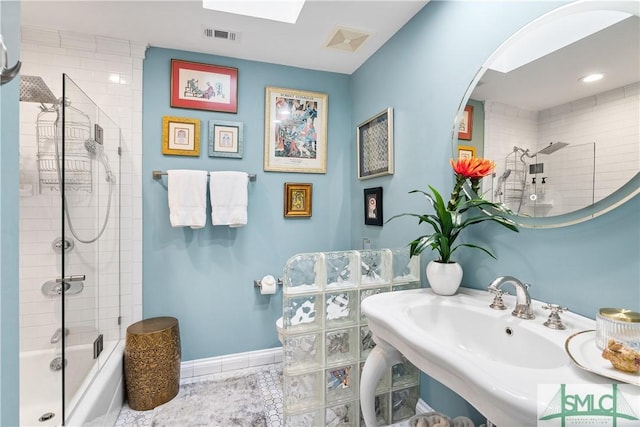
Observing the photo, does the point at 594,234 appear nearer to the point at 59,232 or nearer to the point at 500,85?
the point at 500,85

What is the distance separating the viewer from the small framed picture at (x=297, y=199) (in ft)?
7.75

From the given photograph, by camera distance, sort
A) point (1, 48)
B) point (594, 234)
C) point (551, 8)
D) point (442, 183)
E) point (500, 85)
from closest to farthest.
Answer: point (1, 48)
point (594, 234)
point (551, 8)
point (500, 85)
point (442, 183)

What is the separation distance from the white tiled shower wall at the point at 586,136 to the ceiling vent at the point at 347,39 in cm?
111

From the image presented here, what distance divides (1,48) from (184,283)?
1800 millimetres

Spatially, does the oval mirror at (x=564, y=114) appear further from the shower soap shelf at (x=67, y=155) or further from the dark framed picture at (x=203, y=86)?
the shower soap shelf at (x=67, y=155)

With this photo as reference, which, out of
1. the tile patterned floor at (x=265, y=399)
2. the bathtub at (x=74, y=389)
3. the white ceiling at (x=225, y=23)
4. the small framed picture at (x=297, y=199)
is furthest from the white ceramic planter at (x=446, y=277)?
the bathtub at (x=74, y=389)

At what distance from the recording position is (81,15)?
5.75 ft

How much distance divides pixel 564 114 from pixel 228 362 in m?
2.39

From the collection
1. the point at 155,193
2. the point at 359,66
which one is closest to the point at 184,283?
the point at 155,193

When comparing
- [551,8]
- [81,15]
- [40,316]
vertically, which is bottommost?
[40,316]

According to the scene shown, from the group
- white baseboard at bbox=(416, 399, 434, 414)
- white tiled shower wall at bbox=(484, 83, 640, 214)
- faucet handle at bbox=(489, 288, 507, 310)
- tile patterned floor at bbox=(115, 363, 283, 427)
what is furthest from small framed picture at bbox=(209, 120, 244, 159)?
white baseboard at bbox=(416, 399, 434, 414)

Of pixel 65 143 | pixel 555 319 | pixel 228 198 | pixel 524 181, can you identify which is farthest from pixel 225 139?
pixel 555 319

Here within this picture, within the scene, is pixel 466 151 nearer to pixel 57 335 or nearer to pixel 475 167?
pixel 475 167

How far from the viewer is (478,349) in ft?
3.68
